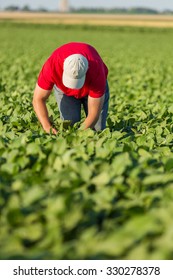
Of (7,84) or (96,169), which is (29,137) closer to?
(96,169)

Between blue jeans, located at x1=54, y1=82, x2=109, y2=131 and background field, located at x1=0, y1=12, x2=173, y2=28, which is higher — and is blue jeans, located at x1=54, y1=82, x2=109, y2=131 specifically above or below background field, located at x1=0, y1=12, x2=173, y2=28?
below

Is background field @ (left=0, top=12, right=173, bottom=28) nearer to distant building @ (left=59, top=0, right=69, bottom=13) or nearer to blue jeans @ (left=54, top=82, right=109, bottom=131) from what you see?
blue jeans @ (left=54, top=82, right=109, bottom=131)

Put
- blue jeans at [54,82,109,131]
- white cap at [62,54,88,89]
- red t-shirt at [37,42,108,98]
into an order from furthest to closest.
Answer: blue jeans at [54,82,109,131] < red t-shirt at [37,42,108,98] < white cap at [62,54,88,89]

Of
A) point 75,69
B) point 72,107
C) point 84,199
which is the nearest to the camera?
point 84,199

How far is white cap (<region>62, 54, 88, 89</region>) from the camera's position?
4.39 m

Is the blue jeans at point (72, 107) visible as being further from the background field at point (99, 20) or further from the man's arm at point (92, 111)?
the background field at point (99, 20)

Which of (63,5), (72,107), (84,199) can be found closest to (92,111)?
(72,107)

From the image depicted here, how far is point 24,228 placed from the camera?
257 cm

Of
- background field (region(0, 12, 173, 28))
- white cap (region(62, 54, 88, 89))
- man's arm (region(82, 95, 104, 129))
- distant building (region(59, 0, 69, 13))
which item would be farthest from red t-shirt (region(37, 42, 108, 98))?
distant building (region(59, 0, 69, 13))

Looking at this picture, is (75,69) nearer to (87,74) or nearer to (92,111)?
(87,74)

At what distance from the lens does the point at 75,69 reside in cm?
439

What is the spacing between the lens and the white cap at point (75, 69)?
14.4ft

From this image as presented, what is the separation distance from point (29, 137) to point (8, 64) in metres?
10.8
